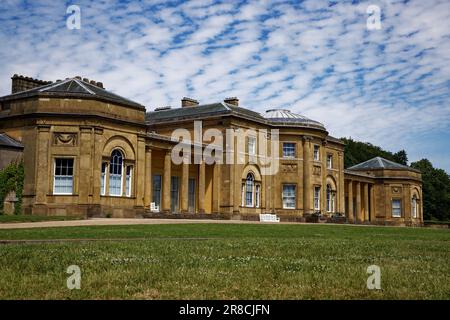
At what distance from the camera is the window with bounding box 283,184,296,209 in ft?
182

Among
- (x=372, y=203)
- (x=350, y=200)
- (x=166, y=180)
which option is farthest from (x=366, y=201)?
(x=166, y=180)

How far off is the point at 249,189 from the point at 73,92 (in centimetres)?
2113

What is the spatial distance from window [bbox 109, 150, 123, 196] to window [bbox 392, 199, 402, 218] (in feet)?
149

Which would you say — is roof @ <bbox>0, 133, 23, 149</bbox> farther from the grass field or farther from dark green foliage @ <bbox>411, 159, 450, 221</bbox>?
dark green foliage @ <bbox>411, 159, 450, 221</bbox>

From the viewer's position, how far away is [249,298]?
277 inches

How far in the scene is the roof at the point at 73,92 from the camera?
36812 millimetres

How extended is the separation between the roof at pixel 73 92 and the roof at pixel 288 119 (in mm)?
19102

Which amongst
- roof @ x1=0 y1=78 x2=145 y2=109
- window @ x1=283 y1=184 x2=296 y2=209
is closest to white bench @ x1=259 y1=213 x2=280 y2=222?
window @ x1=283 y1=184 x2=296 y2=209

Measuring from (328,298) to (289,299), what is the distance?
536mm

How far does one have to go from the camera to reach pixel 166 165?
44219 mm

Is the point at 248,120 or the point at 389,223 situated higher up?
the point at 248,120
